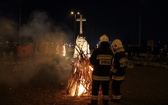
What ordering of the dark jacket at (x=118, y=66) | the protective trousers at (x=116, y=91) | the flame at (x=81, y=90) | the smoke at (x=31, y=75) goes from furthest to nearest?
the smoke at (x=31, y=75) < the flame at (x=81, y=90) < the dark jacket at (x=118, y=66) < the protective trousers at (x=116, y=91)

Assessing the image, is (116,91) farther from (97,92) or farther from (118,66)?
(97,92)

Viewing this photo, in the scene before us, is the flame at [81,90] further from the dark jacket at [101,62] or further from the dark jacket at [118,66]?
the dark jacket at [101,62]

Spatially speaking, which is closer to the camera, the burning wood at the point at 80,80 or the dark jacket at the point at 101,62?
the dark jacket at the point at 101,62

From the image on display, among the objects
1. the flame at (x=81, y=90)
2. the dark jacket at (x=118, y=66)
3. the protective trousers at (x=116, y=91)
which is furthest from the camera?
the flame at (x=81, y=90)

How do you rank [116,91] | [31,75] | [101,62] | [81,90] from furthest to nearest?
[31,75]
[81,90]
[116,91]
[101,62]

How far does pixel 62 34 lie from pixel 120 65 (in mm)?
24774

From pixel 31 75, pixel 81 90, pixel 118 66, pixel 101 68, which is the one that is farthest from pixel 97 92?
pixel 31 75

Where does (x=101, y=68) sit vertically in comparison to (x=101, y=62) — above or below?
below

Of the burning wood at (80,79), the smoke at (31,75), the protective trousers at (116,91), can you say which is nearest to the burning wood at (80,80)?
the burning wood at (80,79)

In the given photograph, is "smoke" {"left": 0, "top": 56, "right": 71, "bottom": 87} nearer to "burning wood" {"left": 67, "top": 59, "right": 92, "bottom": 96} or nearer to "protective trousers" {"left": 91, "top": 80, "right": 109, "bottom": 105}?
"burning wood" {"left": 67, "top": 59, "right": 92, "bottom": 96}

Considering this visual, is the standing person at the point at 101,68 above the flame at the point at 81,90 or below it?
above

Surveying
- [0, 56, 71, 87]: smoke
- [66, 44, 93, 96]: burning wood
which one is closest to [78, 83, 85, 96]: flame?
[66, 44, 93, 96]: burning wood

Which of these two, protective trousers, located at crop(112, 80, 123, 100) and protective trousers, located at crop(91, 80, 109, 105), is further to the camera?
protective trousers, located at crop(112, 80, 123, 100)

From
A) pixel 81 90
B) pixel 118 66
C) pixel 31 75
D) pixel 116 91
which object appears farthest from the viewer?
pixel 31 75
